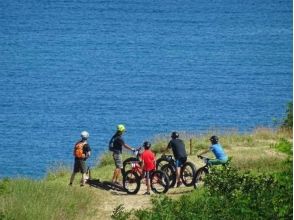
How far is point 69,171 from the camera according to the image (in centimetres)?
2756

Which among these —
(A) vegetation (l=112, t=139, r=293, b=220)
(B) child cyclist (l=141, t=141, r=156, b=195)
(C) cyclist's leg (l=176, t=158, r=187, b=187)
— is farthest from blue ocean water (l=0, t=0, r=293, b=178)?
(A) vegetation (l=112, t=139, r=293, b=220)

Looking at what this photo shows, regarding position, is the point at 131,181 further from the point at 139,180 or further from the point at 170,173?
the point at 170,173

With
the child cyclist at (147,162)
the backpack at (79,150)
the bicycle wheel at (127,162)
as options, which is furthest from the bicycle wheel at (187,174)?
the backpack at (79,150)

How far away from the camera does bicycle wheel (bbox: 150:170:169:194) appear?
68.9 ft

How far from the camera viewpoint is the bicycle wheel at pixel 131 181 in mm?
21200

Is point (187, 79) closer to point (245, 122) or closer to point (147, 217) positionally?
point (245, 122)

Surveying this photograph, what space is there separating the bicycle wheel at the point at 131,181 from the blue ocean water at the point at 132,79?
3126 cm

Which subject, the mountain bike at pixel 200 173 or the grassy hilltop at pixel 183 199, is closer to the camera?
the grassy hilltop at pixel 183 199

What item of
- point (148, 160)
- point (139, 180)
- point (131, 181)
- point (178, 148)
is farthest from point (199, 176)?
point (131, 181)

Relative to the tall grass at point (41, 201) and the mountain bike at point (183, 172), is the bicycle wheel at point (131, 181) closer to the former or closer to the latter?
the mountain bike at point (183, 172)

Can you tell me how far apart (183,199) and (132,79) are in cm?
9461

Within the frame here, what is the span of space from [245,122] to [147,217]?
64.1 m

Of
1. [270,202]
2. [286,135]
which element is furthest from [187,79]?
[270,202]

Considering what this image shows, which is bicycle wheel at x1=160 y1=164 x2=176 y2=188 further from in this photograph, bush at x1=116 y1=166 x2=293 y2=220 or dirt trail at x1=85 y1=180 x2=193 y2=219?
bush at x1=116 y1=166 x2=293 y2=220
